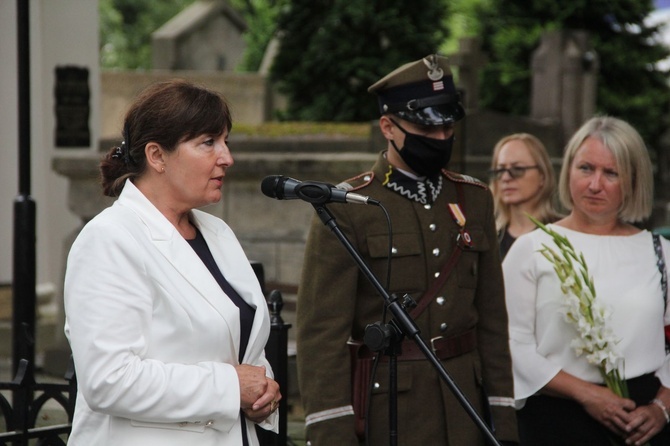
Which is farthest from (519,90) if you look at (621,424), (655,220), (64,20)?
(621,424)

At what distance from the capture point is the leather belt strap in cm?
403

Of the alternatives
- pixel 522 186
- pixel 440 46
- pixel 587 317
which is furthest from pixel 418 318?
pixel 440 46

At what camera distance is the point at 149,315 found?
3.08 meters

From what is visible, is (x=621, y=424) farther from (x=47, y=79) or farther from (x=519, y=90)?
(x=519, y=90)

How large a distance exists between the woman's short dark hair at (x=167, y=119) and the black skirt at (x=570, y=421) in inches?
79.3

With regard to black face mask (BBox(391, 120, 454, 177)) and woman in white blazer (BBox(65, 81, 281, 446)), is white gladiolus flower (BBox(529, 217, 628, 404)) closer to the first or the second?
black face mask (BBox(391, 120, 454, 177))

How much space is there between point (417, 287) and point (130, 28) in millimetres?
35591

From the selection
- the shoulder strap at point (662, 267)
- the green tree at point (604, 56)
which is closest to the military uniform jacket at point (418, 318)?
the shoulder strap at point (662, 267)

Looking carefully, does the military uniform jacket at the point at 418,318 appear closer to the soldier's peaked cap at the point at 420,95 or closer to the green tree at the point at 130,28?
the soldier's peaked cap at the point at 420,95

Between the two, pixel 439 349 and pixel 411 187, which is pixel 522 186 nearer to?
pixel 411 187

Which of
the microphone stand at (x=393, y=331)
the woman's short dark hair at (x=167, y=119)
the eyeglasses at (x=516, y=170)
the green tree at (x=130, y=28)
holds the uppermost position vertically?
the green tree at (x=130, y=28)

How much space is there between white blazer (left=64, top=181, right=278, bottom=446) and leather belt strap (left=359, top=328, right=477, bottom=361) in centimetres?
85

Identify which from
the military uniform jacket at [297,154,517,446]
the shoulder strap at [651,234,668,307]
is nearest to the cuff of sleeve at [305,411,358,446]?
the military uniform jacket at [297,154,517,446]

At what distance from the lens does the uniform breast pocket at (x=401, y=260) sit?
13.2 ft
